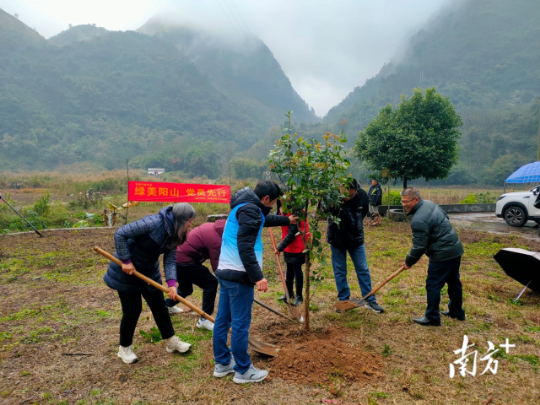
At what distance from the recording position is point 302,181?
329 centimetres

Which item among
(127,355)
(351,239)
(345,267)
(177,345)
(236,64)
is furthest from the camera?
(236,64)

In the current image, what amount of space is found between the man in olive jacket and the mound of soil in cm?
107

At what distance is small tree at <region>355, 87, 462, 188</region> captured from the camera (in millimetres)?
11875

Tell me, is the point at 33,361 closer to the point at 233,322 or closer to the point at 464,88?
the point at 233,322

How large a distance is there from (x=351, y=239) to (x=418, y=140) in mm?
9042

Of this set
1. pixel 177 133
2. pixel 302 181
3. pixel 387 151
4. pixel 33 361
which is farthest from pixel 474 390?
pixel 177 133

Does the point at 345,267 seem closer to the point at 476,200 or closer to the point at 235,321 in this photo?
the point at 235,321

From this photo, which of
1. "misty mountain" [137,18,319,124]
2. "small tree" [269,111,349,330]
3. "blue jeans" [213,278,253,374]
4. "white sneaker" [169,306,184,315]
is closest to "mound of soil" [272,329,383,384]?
"blue jeans" [213,278,253,374]

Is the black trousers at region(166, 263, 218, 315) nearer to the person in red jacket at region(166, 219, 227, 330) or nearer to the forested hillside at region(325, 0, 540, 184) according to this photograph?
the person in red jacket at region(166, 219, 227, 330)

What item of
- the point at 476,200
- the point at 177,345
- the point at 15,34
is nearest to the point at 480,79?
the point at 476,200

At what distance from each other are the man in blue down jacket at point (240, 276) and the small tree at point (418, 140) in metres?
10.4

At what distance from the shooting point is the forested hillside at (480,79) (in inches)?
1628

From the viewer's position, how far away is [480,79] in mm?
78875

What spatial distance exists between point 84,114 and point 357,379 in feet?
251
